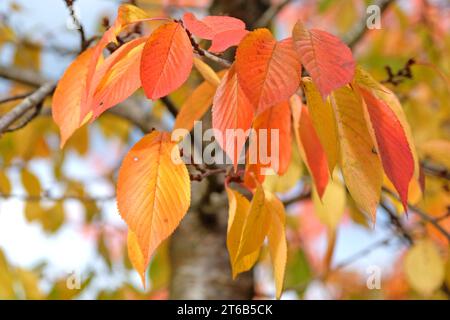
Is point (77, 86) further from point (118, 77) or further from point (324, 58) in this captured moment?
point (324, 58)

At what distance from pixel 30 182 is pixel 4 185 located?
0.13m

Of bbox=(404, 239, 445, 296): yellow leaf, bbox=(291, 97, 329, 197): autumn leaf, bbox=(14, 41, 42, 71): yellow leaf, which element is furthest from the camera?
bbox=(14, 41, 42, 71): yellow leaf

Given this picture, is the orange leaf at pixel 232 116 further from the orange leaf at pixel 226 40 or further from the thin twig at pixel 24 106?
the thin twig at pixel 24 106

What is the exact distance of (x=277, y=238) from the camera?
0.66 meters

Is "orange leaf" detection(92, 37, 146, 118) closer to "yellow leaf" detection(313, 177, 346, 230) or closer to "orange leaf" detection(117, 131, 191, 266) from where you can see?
"orange leaf" detection(117, 131, 191, 266)

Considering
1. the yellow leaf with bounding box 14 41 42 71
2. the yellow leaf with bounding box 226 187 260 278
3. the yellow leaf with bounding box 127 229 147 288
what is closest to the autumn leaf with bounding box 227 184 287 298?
the yellow leaf with bounding box 226 187 260 278

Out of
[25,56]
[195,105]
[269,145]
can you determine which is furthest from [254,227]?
[25,56]

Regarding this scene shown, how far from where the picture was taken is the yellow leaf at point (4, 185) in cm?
124

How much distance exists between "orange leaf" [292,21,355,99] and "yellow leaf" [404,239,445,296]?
78 cm

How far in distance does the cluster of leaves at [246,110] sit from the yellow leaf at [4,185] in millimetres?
682

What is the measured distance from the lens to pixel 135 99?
1481 mm

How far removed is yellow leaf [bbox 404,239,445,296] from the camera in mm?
1185
